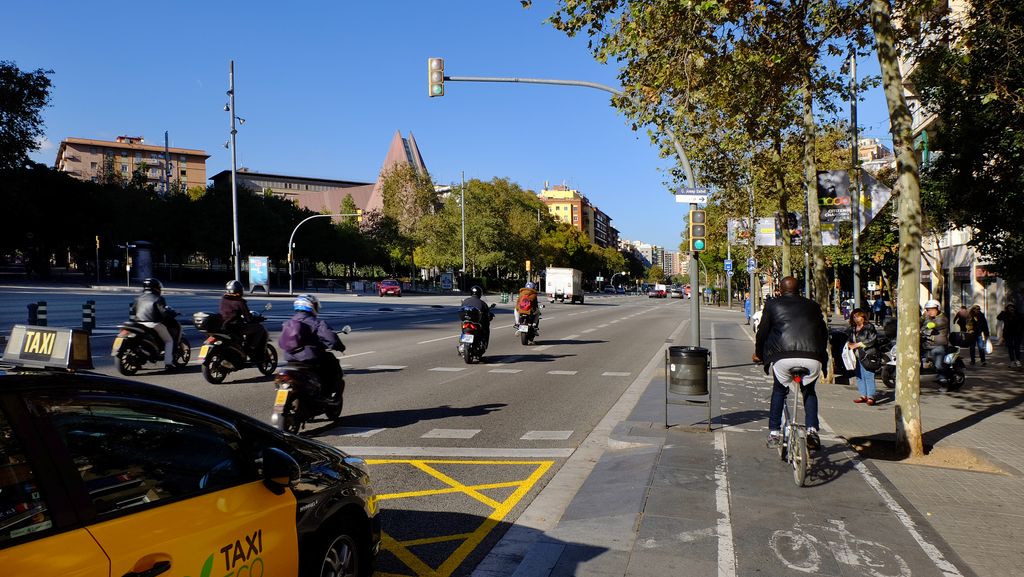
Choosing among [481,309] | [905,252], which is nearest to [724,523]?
[905,252]

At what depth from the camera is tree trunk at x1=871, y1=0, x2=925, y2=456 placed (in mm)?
7527

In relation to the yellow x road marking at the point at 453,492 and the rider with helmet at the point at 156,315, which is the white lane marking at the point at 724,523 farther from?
the rider with helmet at the point at 156,315

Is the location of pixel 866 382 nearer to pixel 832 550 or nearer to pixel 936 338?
pixel 936 338

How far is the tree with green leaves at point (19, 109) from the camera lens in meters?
37.4

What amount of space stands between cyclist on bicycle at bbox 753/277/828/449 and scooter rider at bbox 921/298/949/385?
818 centimetres

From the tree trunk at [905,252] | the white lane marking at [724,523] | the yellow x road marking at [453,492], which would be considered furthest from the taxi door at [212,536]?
the tree trunk at [905,252]

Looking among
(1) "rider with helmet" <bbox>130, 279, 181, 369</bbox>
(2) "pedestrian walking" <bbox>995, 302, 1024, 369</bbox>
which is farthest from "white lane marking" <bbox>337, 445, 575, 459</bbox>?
(2) "pedestrian walking" <bbox>995, 302, 1024, 369</bbox>

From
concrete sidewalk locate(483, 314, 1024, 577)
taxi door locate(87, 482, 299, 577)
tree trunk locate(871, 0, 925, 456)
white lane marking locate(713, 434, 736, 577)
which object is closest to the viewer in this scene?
taxi door locate(87, 482, 299, 577)

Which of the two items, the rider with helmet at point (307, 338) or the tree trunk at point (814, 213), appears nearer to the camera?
the rider with helmet at point (307, 338)

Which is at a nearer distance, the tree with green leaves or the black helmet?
the black helmet

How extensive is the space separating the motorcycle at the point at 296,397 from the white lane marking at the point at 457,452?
0.60m

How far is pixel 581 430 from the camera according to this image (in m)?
8.91

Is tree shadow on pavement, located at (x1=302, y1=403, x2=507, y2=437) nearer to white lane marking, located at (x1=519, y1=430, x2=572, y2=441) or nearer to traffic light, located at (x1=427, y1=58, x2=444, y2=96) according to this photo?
white lane marking, located at (x1=519, y1=430, x2=572, y2=441)

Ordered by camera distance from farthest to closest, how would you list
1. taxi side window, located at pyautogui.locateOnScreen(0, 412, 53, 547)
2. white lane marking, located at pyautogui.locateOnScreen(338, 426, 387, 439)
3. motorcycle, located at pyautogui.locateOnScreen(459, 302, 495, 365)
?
motorcycle, located at pyautogui.locateOnScreen(459, 302, 495, 365)
white lane marking, located at pyautogui.locateOnScreen(338, 426, 387, 439)
taxi side window, located at pyautogui.locateOnScreen(0, 412, 53, 547)
